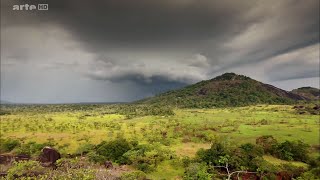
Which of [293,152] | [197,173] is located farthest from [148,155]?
[293,152]

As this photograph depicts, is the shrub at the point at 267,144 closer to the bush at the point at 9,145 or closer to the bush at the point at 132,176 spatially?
the bush at the point at 132,176

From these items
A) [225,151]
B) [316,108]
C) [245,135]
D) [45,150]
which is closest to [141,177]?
[225,151]

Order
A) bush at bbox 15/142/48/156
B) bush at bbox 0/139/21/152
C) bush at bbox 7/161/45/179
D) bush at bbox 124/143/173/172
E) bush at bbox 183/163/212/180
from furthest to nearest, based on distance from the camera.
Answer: bush at bbox 0/139/21/152 < bush at bbox 15/142/48/156 < bush at bbox 124/143/173/172 < bush at bbox 183/163/212/180 < bush at bbox 7/161/45/179

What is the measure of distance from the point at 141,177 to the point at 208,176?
8837mm

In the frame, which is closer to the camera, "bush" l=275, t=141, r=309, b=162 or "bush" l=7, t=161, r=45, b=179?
"bush" l=7, t=161, r=45, b=179

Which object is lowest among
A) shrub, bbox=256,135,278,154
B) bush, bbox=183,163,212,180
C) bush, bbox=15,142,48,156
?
bush, bbox=183,163,212,180

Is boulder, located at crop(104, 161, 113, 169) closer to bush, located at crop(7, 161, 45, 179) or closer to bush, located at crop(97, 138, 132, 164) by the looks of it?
bush, located at crop(97, 138, 132, 164)

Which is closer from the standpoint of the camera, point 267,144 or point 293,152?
point 293,152

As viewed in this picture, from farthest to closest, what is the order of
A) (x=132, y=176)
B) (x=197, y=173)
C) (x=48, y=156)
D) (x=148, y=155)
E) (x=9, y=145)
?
(x=9, y=145)
(x=148, y=155)
(x=48, y=156)
(x=197, y=173)
(x=132, y=176)

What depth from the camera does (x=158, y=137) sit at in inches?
2746

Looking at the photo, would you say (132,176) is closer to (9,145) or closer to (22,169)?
(22,169)

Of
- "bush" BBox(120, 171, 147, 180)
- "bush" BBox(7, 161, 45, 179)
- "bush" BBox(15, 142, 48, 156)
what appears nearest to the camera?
"bush" BBox(7, 161, 45, 179)

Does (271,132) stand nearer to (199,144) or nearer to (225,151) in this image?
(199,144)

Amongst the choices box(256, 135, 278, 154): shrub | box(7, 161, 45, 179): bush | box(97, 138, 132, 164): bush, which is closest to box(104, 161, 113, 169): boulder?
box(97, 138, 132, 164): bush
